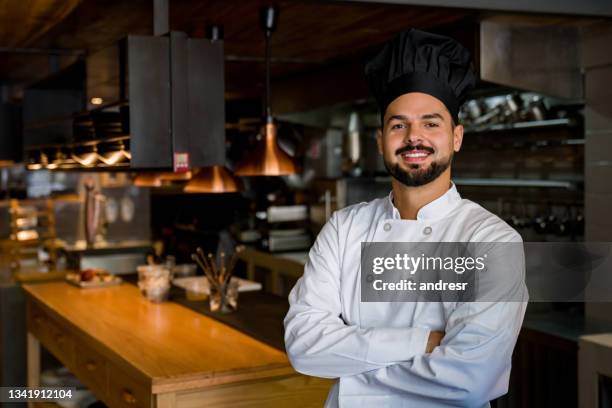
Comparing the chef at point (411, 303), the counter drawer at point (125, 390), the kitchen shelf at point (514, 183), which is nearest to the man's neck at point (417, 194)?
the chef at point (411, 303)

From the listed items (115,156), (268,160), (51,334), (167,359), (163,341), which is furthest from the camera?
(51,334)

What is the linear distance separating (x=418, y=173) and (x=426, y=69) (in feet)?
0.95

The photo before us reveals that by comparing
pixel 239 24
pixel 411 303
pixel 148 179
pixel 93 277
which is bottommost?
pixel 93 277

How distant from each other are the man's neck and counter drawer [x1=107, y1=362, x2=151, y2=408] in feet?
3.85

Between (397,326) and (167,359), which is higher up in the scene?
(397,326)

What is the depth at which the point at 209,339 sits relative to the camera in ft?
10.8

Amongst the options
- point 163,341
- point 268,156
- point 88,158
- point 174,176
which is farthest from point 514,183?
point 163,341

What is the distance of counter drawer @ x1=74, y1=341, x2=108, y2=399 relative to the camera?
3318mm

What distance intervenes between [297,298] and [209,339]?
1.18 meters

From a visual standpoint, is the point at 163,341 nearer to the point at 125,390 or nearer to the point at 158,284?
the point at 125,390

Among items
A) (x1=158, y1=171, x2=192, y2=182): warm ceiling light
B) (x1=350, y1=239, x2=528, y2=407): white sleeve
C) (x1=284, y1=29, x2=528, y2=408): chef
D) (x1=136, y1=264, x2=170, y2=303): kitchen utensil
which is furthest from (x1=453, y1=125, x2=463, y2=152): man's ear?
(x1=158, y1=171, x2=192, y2=182): warm ceiling light

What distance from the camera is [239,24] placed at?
4.50 meters

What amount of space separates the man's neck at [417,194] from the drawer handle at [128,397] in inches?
54.5

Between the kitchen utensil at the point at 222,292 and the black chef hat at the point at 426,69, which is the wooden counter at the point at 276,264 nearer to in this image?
the kitchen utensil at the point at 222,292
